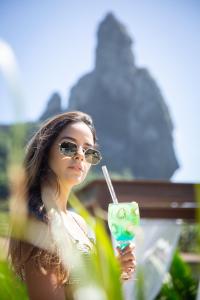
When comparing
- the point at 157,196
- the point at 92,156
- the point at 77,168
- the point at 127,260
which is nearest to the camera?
the point at 127,260

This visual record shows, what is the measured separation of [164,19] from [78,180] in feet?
264

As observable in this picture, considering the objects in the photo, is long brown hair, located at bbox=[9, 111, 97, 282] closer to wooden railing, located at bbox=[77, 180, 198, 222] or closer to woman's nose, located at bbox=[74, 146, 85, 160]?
woman's nose, located at bbox=[74, 146, 85, 160]

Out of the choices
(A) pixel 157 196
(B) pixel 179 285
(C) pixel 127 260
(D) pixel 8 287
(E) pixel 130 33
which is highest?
(E) pixel 130 33

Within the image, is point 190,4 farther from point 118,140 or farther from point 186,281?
point 186,281

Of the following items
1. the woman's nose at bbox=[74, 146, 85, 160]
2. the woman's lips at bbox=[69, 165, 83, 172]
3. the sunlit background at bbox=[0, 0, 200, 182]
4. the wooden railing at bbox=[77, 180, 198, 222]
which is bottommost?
the woman's lips at bbox=[69, 165, 83, 172]

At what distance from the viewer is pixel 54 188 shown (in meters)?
1.77

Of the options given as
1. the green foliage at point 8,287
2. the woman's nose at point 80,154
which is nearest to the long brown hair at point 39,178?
the woman's nose at point 80,154

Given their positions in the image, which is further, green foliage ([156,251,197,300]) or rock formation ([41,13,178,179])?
rock formation ([41,13,178,179])

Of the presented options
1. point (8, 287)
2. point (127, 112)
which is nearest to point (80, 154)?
point (8, 287)

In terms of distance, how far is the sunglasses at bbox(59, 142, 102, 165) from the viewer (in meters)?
1.74

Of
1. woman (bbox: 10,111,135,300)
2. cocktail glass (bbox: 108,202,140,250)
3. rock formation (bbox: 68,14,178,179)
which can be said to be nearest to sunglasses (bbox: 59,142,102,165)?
woman (bbox: 10,111,135,300)

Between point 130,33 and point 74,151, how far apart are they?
236ft

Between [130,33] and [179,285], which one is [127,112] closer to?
[130,33]

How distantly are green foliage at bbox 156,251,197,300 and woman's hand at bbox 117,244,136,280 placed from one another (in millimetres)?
5824
